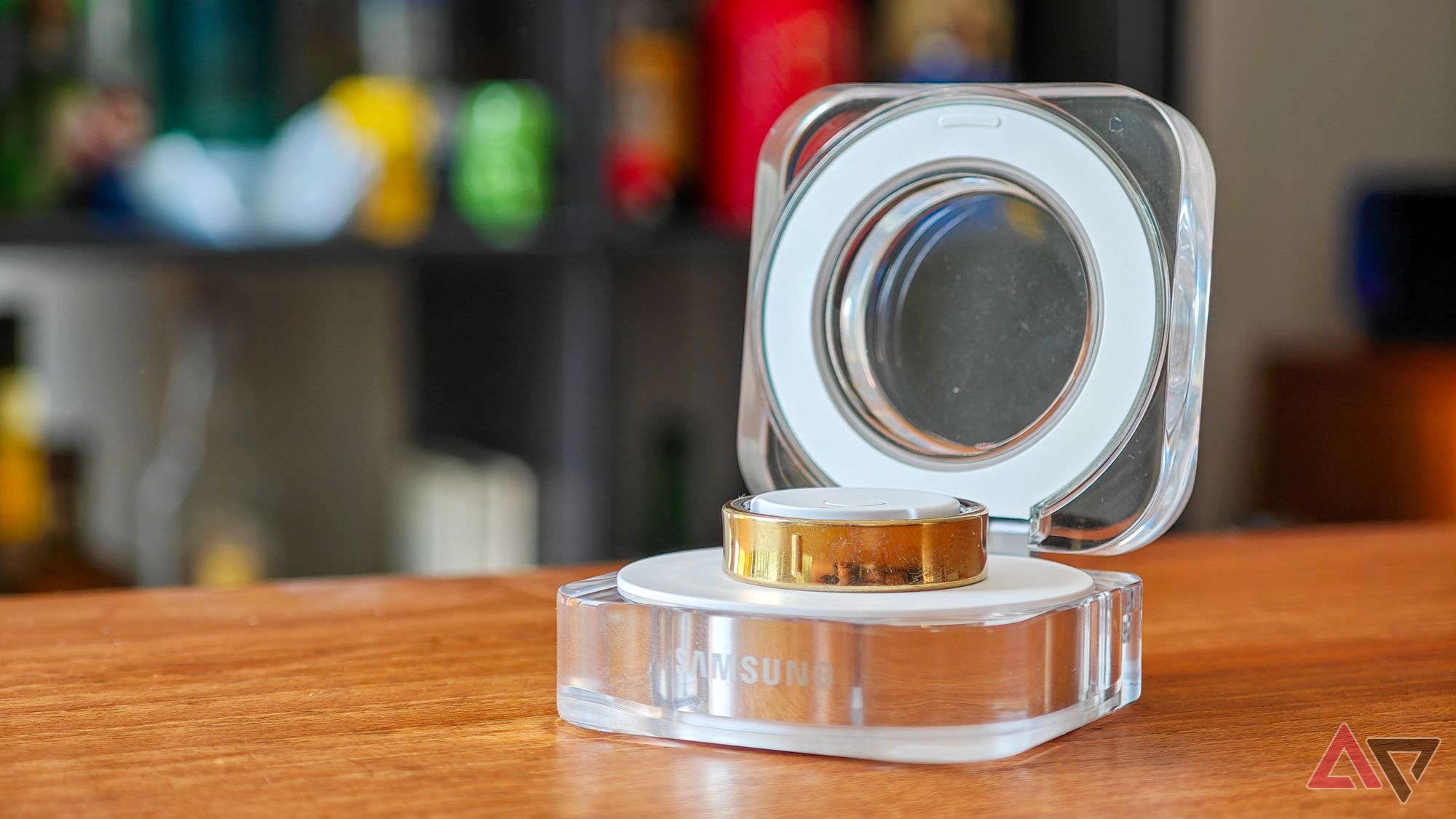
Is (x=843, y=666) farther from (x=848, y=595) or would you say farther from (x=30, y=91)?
(x=30, y=91)

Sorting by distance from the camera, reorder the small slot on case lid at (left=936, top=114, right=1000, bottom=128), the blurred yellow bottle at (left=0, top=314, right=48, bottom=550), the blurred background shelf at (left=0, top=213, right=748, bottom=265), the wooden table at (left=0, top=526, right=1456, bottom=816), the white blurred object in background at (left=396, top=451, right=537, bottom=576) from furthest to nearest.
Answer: the white blurred object in background at (left=396, top=451, right=537, bottom=576) → the blurred yellow bottle at (left=0, top=314, right=48, bottom=550) → the blurred background shelf at (left=0, top=213, right=748, bottom=265) → the small slot on case lid at (left=936, top=114, right=1000, bottom=128) → the wooden table at (left=0, top=526, right=1456, bottom=816)

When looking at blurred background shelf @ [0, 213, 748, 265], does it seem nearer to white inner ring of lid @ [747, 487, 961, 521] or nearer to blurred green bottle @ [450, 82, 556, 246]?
blurred green bottle @ [450, 82, 556, 246]

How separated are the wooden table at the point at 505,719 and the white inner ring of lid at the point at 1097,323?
7 centimetres

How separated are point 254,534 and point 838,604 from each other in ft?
3.83

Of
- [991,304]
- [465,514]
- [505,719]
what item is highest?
[991,304]

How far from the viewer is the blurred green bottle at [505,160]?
1.29 meters

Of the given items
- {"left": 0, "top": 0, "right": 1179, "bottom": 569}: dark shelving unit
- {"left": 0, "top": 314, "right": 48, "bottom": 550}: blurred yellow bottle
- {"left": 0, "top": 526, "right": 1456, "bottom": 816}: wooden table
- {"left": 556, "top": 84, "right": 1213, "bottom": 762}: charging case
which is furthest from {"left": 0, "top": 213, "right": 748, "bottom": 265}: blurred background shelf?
{"left": 556, "top": 84, "right": 1213, "bottom": 762}: charging case

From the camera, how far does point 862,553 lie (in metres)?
0.34

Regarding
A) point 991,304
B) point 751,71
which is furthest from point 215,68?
point 991,304

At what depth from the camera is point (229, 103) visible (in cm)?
131

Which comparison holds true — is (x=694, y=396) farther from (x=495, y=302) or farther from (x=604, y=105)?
(x=604, y=105)

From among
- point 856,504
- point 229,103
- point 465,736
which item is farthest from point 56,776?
point 229,103

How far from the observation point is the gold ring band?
0.34 metres

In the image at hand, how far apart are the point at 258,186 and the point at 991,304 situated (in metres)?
0.96
